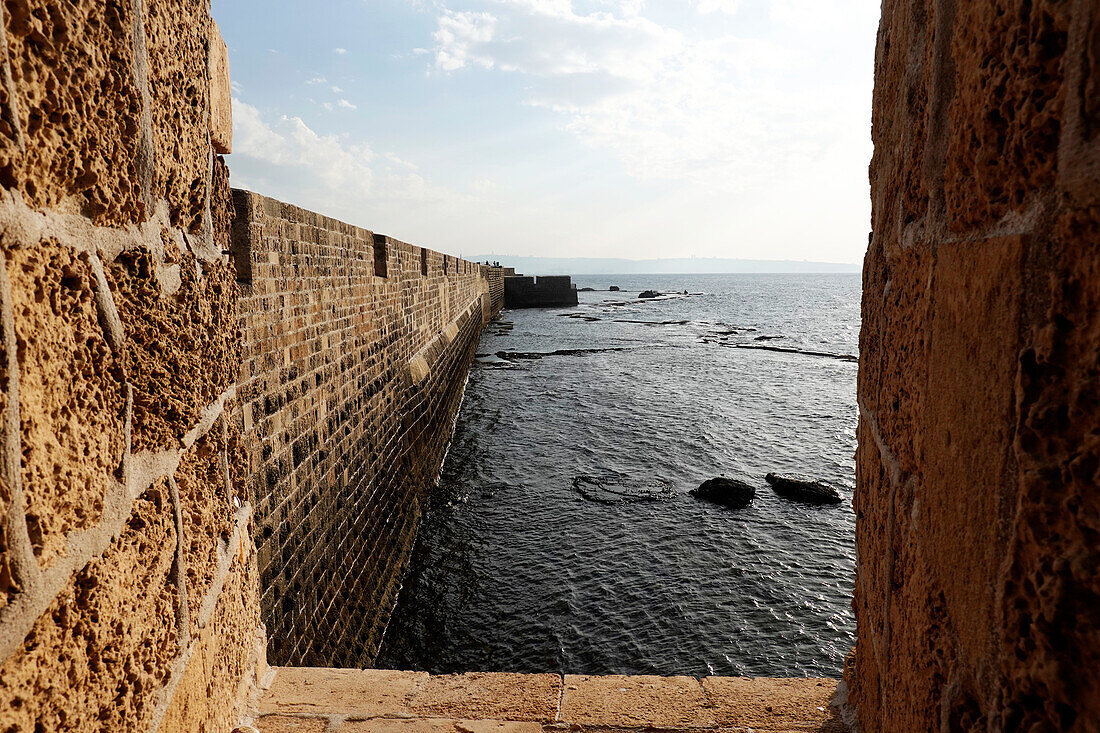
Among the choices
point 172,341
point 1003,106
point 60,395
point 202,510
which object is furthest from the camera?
point 202,510

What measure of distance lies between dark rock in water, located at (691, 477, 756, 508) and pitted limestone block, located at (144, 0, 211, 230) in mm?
9184

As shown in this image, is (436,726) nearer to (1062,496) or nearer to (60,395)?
(60,395)

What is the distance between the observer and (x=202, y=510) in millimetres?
1711

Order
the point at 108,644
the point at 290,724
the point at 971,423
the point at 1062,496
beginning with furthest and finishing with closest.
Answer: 1. the point at 290,724
2. the point at 108,644
3. the point at 971,423
4. the point at 1062,496

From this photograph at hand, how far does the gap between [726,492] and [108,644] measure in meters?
9.56

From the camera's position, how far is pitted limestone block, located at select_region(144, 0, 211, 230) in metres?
1.46

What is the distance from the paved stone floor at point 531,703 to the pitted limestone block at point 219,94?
6.18 ft

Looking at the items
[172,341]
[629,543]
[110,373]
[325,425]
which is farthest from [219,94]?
[629,543]

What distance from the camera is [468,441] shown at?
42.0ft

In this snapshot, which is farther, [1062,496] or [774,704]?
[774,704]

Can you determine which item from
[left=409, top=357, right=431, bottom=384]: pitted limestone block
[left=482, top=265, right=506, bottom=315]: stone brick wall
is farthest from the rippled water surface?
Result: [left=482, top=265, right=506, bottom=315]: stone brick wall

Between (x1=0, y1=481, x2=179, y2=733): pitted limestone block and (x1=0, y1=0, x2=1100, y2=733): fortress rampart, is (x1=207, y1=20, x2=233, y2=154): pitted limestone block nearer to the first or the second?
(x1=0, y1=0, x2=1100, y2=733): fortress rampart

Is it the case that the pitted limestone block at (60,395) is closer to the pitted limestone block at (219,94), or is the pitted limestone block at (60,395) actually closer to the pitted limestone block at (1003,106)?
the pitted limestone block at (219,94)

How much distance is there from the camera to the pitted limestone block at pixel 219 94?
195cm
